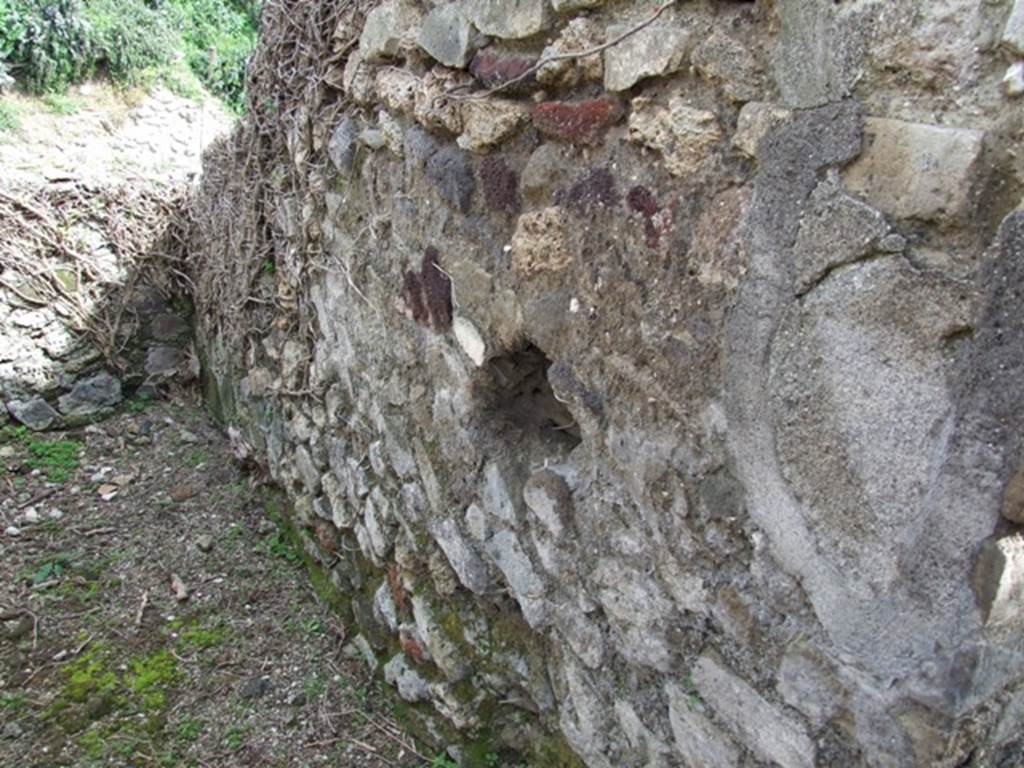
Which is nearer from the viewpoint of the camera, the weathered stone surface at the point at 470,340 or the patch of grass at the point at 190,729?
the weathered stone surface at the point at 470,340

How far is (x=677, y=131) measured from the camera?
51.0 inches

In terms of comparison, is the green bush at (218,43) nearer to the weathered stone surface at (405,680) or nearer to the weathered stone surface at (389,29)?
the weathered stone surface at (389,29)

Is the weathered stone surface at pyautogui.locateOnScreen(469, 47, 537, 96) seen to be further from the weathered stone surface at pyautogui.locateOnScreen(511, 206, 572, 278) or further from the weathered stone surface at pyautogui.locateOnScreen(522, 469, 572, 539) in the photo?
the weathered stone surface at pyautogui.locateOnScreen(522, 469, 572, 539)

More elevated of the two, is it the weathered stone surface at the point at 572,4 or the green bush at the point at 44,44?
the weathered stone surface at the point at 572,4

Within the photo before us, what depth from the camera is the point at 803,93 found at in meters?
1.11

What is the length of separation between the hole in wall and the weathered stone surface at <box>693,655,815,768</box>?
0.59 m

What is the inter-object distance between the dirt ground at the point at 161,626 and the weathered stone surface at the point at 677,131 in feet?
5.81

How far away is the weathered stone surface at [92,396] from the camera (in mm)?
3986

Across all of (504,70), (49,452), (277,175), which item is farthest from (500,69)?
(49,452)

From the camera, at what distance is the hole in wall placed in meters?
1.91

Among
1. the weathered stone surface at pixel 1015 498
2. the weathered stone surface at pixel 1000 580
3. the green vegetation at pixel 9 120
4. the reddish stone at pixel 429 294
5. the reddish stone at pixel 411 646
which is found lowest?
the green vegetation at pixel 9 120

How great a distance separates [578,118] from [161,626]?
2239 mm

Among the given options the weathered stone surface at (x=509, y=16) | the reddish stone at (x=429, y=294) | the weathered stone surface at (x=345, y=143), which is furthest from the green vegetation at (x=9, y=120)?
the weathered stone surface at (x=509, y=16)

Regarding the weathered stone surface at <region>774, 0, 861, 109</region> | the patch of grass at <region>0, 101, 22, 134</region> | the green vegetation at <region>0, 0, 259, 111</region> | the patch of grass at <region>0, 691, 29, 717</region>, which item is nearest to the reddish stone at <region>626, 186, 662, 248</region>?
the weathered stone surface at <region>774, 0, 861, 109</region>
